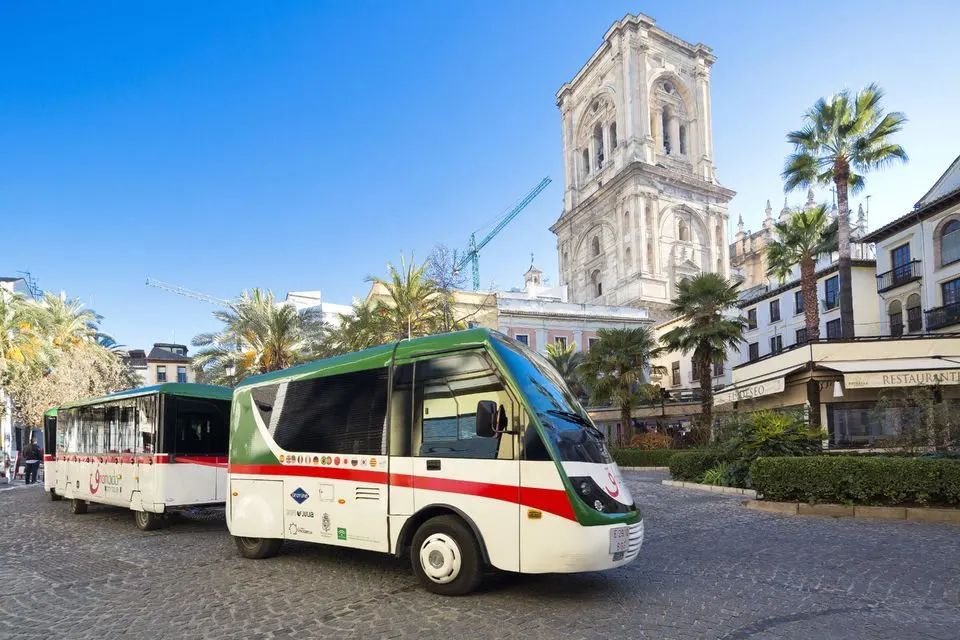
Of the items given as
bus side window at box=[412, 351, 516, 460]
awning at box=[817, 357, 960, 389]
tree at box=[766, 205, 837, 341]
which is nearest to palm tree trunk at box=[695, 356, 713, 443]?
awning at box=[817, 357, 960, 389]

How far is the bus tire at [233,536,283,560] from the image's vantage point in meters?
8.26

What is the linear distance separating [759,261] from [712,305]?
84.5m

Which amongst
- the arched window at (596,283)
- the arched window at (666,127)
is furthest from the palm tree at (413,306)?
the arched window at (666,127)

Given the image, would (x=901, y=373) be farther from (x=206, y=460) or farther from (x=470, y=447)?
(x=206, y=460)

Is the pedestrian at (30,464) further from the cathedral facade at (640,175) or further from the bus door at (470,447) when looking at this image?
the cathedral facade at (640,175)

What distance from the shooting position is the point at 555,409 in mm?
6230

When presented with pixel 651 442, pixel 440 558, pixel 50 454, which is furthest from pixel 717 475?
pixel 50 454

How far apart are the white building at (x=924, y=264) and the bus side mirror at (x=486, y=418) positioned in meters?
34.3

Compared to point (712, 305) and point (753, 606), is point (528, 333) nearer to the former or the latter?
point (712, 305)

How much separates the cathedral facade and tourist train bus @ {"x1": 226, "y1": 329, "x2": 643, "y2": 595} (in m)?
63.3

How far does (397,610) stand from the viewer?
5805mm

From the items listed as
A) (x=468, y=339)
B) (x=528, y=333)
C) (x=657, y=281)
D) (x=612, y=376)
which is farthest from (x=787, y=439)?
(x=657, y=281)

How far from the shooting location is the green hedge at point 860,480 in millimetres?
10952

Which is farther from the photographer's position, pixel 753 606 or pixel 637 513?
pixel 637 513
